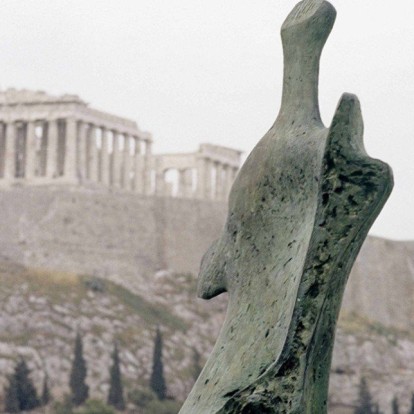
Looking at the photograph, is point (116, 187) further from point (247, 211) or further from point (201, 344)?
point (247, 211)

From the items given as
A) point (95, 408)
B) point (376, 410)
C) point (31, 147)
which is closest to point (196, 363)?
point (376, 410)

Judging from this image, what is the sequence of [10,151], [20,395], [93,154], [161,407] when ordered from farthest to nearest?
[93,154] < [10,151] < [161,407] < [20,395]

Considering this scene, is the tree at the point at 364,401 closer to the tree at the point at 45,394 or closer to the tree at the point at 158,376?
the tree at the point at 158,376

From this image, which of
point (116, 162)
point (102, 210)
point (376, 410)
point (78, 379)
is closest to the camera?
point (78, 379)

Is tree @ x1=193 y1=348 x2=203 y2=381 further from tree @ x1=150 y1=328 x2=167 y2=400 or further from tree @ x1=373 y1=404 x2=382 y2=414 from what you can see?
tree @ x1=373 y1=404 x2=382 y2=414

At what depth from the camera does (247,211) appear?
524 cm

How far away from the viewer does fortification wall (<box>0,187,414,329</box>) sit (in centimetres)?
6344

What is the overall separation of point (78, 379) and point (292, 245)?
44.2 metres

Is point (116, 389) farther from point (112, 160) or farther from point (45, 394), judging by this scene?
point (112, 160)

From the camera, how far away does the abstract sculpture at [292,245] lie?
471 cm

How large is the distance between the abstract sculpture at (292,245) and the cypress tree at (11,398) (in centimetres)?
4038

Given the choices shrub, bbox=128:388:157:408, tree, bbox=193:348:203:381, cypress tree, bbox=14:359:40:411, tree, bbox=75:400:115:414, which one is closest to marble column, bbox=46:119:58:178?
tree, bbox=193:348:203:381

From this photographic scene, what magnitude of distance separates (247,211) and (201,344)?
52.9m

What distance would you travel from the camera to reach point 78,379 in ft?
160
